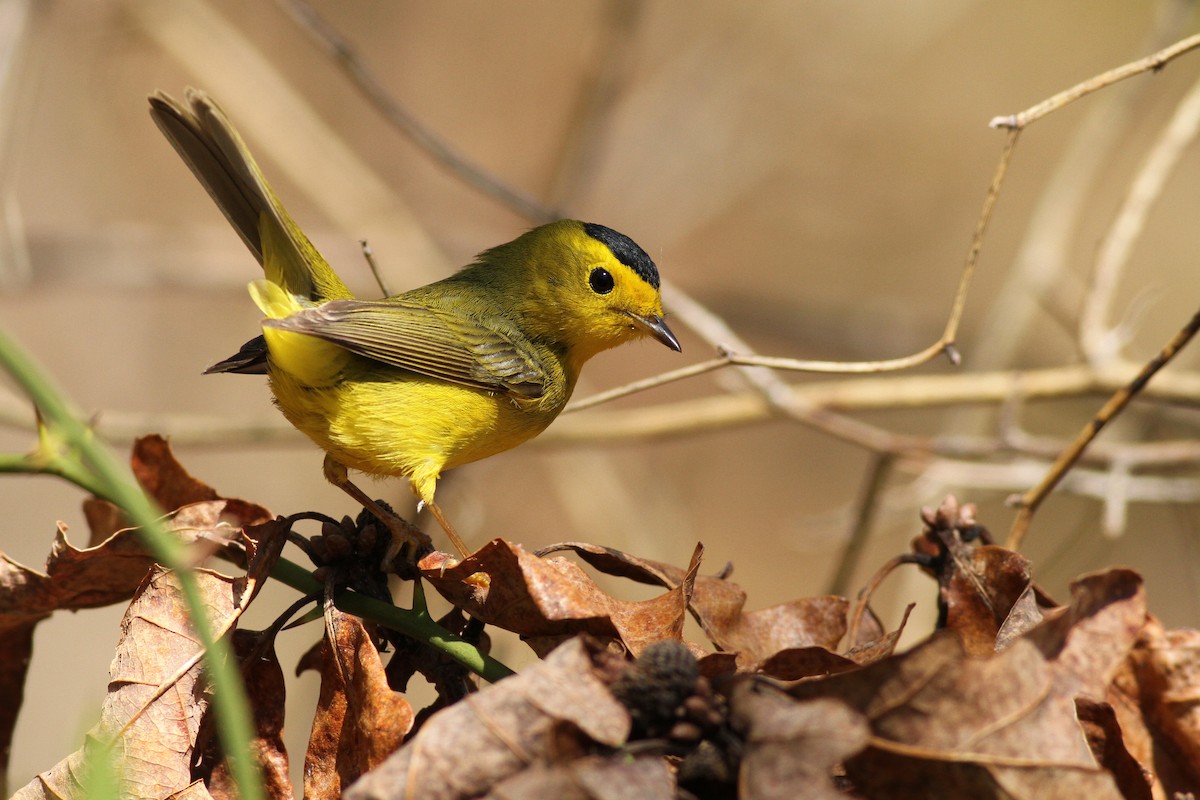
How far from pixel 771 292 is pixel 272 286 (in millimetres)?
4316

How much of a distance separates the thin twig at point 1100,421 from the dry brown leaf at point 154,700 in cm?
155

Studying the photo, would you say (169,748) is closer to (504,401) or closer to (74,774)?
(74,774)

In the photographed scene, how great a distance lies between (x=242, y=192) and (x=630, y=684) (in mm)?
2190

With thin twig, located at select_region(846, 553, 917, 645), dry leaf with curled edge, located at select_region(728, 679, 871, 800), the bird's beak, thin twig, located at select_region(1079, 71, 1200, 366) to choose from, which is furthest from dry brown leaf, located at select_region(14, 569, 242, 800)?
thin twig, located at select_region(1079, 71, 1200, 366)

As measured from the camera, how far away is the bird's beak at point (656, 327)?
3707 mm

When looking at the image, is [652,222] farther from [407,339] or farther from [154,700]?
[154,700]

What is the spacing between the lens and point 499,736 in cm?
137

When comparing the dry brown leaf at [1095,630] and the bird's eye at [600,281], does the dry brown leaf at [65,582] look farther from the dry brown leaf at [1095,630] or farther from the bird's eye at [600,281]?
the bird's eye at [600,281]

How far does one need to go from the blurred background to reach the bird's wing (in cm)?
71

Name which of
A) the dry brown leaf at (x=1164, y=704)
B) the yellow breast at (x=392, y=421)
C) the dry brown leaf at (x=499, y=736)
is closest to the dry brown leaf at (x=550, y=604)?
the dry brown leaf at (x=499, y=736)

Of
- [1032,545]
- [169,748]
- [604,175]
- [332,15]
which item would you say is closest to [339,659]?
[169,748]

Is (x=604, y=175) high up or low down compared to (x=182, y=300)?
up

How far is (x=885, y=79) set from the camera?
758 centimetres

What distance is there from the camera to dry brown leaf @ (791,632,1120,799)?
139 cm
